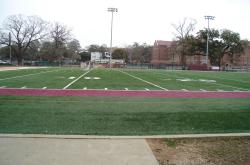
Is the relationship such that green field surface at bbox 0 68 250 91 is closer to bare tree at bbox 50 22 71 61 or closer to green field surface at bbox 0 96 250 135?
green field surface at bbox 0 96 250 135

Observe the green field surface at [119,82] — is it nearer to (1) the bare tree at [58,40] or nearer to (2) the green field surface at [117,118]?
(2) the green field surface at [117,118]

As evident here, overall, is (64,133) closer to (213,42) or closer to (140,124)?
(140,124)

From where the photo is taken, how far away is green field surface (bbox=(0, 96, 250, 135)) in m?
7.35

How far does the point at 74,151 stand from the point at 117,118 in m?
3.26

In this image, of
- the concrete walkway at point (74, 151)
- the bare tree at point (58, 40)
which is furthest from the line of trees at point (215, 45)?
the concrete walkway at point (74, 151)

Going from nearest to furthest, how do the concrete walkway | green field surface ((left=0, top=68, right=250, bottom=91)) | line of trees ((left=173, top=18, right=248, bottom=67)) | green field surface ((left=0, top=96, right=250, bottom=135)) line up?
the concrete walkway, green field surface ((left=0, top=96, right=250, bottom=135)), green field surface ((left=0, top=68, right=250, bottom=91)), line of trees ((left=173, top=18, right=248, bottom=67))

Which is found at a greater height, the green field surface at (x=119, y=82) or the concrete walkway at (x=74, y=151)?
the green field surface at (x=119, y=82)

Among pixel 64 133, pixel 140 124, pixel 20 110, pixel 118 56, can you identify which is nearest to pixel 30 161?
pixel 64 133

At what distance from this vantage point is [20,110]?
9656 mm

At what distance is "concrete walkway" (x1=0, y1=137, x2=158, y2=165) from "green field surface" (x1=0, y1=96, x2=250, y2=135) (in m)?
0.83

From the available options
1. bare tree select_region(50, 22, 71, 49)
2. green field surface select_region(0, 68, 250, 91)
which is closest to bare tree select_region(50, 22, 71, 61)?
bare tree select_region(50, 22, 71, 49)

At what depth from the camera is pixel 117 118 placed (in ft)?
28.7

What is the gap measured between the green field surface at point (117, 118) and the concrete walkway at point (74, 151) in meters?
0.83

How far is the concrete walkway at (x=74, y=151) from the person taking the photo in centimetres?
510
